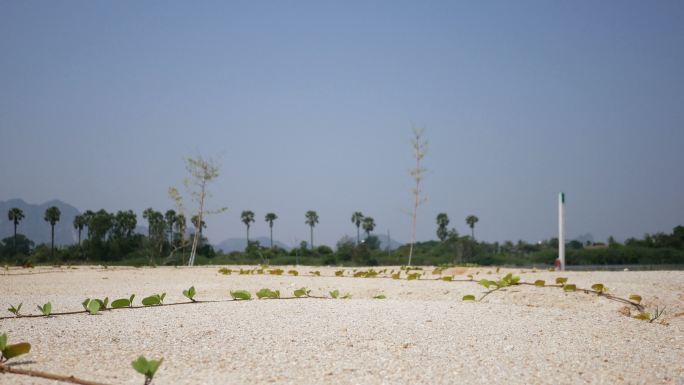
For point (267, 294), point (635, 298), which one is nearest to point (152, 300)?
point (267, 294)

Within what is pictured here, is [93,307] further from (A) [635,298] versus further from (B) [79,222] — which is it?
(B) [79,222]

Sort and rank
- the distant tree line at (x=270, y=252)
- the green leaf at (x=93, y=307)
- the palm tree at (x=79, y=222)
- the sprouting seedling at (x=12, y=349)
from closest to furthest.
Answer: the sprouting seedling at (x=12, y=349), the green leaf at (x=93, y=307), the distant tree line at (x=270, y=252), the palm tree at (x=79, y=222)

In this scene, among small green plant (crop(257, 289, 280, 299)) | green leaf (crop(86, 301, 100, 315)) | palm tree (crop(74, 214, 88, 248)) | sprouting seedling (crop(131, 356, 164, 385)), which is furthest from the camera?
palm tree (crop(74, 214, 88, 248))

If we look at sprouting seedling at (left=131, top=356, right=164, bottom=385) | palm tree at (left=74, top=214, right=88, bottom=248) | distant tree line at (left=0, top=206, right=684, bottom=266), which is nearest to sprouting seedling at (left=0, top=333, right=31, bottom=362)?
sprouting seedling at (left=131, top=356, right=164, bottom=385)

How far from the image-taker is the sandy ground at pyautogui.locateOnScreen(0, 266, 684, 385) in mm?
2682

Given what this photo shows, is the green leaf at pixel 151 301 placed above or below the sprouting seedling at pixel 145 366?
below

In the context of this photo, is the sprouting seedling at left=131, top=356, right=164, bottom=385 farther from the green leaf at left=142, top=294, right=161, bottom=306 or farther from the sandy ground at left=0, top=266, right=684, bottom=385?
the green leaf at left=142, top=294, right=161, bottom=306

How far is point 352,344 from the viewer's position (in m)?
3.25

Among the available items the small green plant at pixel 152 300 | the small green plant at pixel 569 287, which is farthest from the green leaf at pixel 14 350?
the small green plant at pixel 569 287

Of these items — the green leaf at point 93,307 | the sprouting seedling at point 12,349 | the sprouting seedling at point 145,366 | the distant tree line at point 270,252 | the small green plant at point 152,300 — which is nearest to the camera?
the sprouting seedling at point 145,366

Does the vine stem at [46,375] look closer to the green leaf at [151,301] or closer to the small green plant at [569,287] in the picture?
the green leaf at [151,301]

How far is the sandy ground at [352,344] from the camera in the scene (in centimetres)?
268

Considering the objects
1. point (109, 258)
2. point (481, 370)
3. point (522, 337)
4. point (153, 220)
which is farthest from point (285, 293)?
point (153, 220)

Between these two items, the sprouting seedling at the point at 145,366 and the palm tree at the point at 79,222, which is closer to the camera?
the sprouting seedling at the point at 145,366
